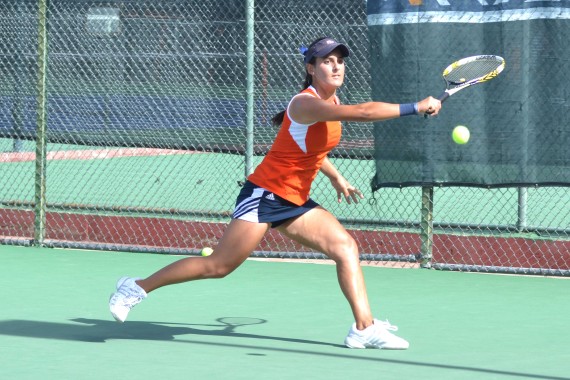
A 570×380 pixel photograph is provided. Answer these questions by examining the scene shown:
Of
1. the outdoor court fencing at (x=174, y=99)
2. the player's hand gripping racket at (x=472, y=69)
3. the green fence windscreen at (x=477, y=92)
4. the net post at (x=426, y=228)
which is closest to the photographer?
the player's hand gripping racket at (x=472, y=69)

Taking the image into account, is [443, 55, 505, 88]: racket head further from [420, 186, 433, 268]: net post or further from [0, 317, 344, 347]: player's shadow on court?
[420, 186, 433, 268]: net post

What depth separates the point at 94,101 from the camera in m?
11.4

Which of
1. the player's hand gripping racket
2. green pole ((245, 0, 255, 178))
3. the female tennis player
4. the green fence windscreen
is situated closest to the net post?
the green fence windscreen

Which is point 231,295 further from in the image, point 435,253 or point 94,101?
point 94,101

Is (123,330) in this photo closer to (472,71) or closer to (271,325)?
(271,325)

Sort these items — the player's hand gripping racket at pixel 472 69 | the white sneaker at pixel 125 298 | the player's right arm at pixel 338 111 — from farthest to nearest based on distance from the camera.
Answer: the player's hand gripping racket at pixel 472 69 → the white sneaker at pixel 125 298 → the player's right arm at pixel 338 111

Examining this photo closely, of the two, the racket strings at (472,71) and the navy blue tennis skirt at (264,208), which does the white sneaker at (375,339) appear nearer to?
the navy blue tennis skirt at (264,208)

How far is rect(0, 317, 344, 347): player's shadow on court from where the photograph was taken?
7.18 metres

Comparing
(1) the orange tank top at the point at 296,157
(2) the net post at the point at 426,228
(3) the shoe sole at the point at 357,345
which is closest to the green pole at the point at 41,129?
(2) the net post at the point at 426,228

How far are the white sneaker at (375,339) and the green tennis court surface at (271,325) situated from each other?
0.05m

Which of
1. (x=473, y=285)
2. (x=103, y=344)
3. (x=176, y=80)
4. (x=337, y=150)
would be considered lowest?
(x=103, y=344)

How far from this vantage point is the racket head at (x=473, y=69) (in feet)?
23.9

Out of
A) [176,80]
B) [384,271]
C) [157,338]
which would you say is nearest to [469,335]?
[157,338]

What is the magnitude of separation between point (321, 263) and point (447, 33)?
1.99 m
